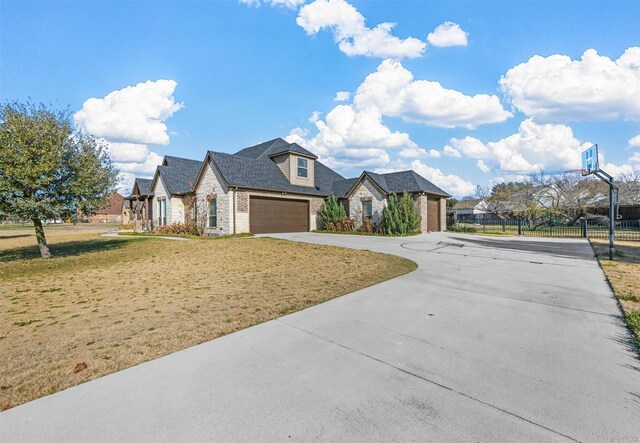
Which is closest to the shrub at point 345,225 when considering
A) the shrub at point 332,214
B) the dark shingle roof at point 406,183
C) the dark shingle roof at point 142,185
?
the shrub at point 332,214

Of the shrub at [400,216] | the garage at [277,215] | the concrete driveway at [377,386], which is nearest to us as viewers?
the concrete driveway at [377,386]

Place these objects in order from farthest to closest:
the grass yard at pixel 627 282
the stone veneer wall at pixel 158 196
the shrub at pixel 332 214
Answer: the stone veneer wall at pixel 158 196 < the shrub at pixel 332 214 < the grass yard at pixel 627 282

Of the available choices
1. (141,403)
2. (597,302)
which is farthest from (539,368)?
(141,403)

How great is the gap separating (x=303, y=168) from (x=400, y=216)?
904cm

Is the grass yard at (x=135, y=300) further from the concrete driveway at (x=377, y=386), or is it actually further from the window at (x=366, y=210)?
the window at (x=366, y=210)

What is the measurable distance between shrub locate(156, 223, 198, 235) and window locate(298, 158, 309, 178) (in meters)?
9.17

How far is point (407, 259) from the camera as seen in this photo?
1073 centimetres

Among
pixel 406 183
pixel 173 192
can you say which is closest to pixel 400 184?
pixel 406 183

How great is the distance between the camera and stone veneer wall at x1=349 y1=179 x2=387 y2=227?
76.2 ft

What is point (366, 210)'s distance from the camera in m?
24.2

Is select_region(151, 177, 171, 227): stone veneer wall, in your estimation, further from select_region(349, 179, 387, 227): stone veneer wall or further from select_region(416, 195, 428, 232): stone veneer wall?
select_region(416, 195, 428, 232): stone veneer wall

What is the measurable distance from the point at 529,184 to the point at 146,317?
1458 inches

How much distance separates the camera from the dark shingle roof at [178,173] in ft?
82.0

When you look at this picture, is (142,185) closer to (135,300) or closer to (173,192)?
(173,192)
